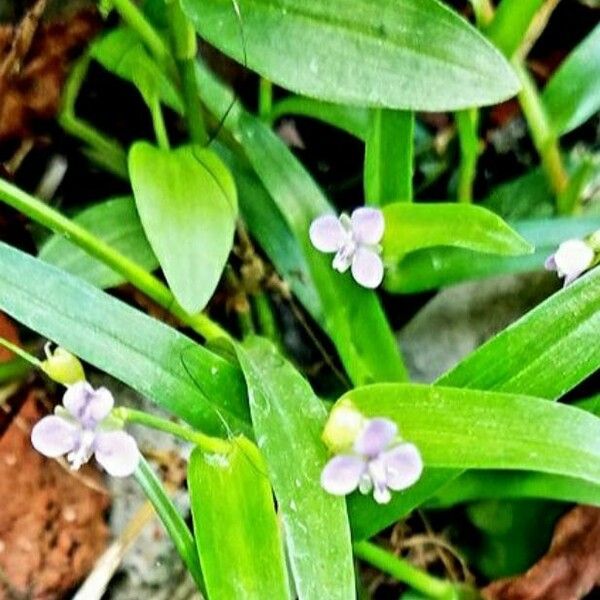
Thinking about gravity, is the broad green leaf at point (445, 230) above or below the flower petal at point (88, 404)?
above

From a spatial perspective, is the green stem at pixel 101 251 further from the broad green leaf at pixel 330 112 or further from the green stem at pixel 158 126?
the broad green leaf at pixel 330 112

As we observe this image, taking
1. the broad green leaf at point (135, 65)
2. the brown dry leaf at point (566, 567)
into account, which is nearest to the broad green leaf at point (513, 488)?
the brown dry leaf at point (566, 567)

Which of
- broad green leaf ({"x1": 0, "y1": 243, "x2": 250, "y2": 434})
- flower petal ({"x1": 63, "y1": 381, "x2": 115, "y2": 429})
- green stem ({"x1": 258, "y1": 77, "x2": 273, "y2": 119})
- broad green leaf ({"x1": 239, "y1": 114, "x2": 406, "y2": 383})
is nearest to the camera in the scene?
flower petal ({"x1": 63, "y1": 381, "x2": 115, "y2": 429})

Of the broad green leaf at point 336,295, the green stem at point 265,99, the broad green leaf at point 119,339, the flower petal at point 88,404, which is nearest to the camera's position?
the flower petal at point 88,404

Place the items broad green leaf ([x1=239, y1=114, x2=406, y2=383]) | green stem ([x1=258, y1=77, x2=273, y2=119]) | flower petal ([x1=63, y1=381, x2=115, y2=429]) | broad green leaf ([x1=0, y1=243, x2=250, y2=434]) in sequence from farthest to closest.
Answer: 1. green stem ([x1=258, y1=77, x2=273, y2=119])
2. broad green leaf ([x1=239, y1=114, x2=406, y2=383])
3. broad green leaf ([x1=0, y1=243, x2=250, y2=434])
4. flower petal ([x1=63, y1=381, x2=115, y2=429])

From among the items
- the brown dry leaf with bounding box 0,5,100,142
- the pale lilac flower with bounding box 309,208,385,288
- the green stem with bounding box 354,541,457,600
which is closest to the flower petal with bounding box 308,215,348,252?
the pale lilac flower with bounding box 309,208,385,288

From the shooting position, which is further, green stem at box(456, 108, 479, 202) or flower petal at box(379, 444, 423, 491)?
green stem at box(456, 108, 479, 202)

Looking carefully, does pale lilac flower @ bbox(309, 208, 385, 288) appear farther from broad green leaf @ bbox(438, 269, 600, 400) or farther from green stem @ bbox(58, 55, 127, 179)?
green stem @ bbox(58, 55, 127, 179)
